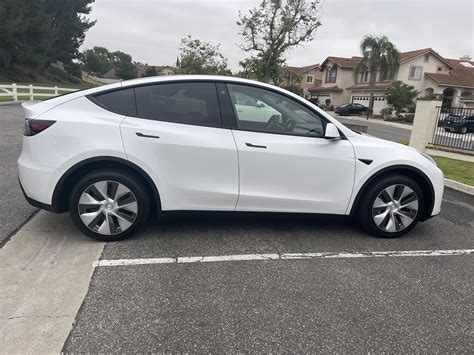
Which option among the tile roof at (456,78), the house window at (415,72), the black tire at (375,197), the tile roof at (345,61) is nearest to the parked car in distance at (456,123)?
the black tire at (375,197)

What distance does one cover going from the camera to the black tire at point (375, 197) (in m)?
3.92

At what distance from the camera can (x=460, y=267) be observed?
11.5ft

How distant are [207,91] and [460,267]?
304 centimetres

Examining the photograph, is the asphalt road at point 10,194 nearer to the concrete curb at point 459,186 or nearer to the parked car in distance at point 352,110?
the concrete curb at point 459,186

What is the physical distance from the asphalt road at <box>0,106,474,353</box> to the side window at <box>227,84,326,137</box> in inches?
36.1

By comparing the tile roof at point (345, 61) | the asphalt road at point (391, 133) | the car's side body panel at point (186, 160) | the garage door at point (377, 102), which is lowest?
the asphalt road at point (391, 133)

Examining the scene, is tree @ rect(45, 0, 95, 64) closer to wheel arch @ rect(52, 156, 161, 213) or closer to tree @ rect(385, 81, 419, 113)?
tree @ rect(385, 81, 419, 113)

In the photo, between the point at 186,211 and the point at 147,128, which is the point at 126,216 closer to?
the point at 186,211

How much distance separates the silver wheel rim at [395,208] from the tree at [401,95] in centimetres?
3671

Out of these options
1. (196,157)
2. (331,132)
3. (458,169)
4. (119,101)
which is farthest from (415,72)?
(119,101)

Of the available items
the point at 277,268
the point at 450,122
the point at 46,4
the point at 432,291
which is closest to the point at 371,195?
the point at 432,291

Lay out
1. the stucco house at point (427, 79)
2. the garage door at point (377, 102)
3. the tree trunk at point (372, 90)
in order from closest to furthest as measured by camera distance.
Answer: the tree trunk at point (372, 90)
the stucco house at point (427, 79)
the garage door at point (377, 102)

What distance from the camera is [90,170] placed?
348 cm

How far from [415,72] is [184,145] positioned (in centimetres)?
4645
